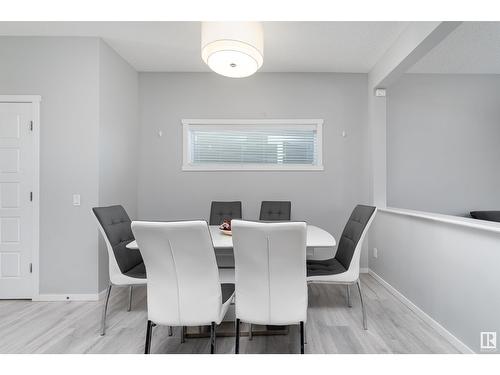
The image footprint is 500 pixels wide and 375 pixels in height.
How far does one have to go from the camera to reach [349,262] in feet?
6.76

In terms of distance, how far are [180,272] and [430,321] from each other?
206 centimetres

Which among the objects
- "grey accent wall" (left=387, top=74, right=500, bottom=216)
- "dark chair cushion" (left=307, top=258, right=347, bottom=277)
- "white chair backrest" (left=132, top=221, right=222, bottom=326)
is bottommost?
"dark chair cushion" (left=307, top=258, right=347, bottom=277)

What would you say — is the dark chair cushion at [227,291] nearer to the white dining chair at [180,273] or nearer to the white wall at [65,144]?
the white dining chair at [180,273]

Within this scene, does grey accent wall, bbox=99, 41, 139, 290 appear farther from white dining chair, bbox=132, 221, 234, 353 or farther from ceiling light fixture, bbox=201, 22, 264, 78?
white dining chair, bbox=132, 221, 234, 353

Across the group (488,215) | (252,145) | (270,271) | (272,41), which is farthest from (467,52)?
(270,271)

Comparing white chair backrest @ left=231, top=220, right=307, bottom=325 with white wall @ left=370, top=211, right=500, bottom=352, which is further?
white wall @ left=370, top=211, right=500, bottom=352

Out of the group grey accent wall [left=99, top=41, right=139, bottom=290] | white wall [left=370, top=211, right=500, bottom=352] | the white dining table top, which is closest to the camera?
white wall [left=370, top=211, right=500, bottom=352]

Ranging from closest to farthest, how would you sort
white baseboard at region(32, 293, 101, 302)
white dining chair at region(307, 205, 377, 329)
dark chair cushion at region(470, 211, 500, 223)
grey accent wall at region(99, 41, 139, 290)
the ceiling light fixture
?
the ceiling light fixture → white dining chair at region(307, 205, 377, 329) → white baseboard at region(32, 293, 101, 302) → grey accent wall at region(99, 41, 139, 290) → dark chair cushion at region(470, 211, 500, 223)

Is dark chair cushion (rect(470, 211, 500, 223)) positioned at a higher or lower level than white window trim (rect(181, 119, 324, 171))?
lower

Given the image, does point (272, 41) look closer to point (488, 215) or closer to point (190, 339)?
point (190, 339)

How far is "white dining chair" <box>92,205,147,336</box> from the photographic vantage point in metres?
1.94

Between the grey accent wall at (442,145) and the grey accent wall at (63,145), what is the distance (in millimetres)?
3693

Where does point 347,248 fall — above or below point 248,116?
below

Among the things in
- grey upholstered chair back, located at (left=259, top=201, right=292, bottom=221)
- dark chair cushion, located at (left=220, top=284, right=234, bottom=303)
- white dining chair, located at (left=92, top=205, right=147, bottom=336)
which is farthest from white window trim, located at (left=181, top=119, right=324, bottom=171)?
dark chair cushion, located at (left=220, top=284, right=234, bottom=303)
